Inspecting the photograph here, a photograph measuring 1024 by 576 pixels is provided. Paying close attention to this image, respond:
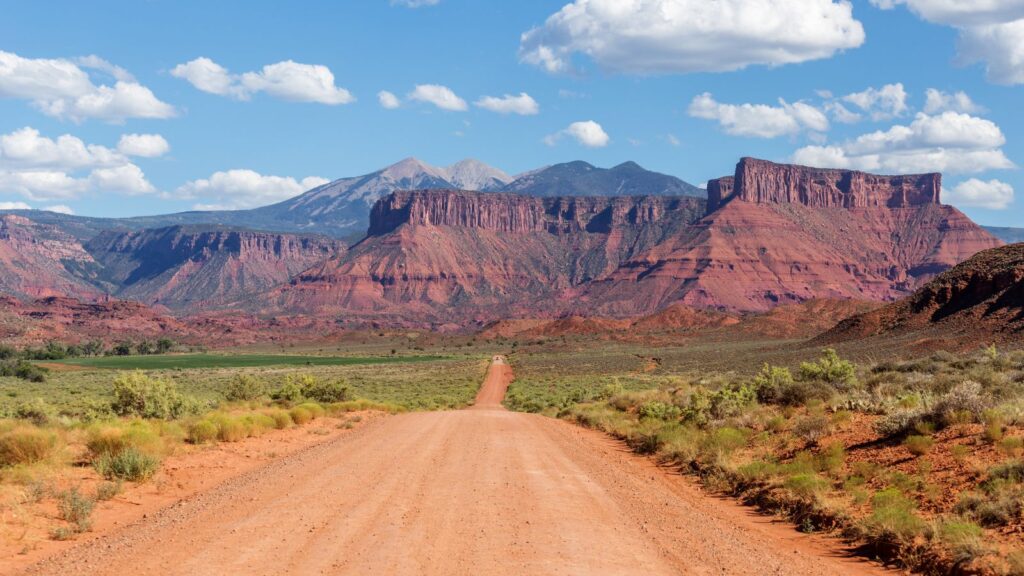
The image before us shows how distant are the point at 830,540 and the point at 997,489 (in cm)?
210

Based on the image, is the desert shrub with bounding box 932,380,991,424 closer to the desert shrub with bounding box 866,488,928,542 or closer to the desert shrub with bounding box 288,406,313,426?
the desert shrub with bounding box 866,488,928,542

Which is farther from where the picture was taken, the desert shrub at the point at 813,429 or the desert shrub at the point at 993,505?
the desert shrub at the point at 813,429

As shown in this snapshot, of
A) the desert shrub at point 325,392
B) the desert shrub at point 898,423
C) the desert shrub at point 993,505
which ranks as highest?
the desert shrub at point 898,423

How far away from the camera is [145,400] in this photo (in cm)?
2725

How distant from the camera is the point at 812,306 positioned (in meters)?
145

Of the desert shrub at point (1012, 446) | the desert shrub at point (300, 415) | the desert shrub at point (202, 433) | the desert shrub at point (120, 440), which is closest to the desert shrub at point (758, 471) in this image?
the desert shrub at point (1012, 446)

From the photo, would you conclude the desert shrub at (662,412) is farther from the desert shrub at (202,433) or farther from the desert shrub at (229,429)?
the desert shrub at (202,433)

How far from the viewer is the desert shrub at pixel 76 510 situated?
10945mm

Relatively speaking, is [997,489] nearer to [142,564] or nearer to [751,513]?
[751,513]

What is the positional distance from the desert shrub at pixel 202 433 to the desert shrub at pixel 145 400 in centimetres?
717

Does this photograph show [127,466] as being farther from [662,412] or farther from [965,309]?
[965,309]

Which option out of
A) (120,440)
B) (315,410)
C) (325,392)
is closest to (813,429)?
(120,440)

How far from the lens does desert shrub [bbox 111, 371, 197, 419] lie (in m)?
26.7

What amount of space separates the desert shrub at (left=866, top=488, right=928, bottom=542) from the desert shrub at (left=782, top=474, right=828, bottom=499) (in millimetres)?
1159
